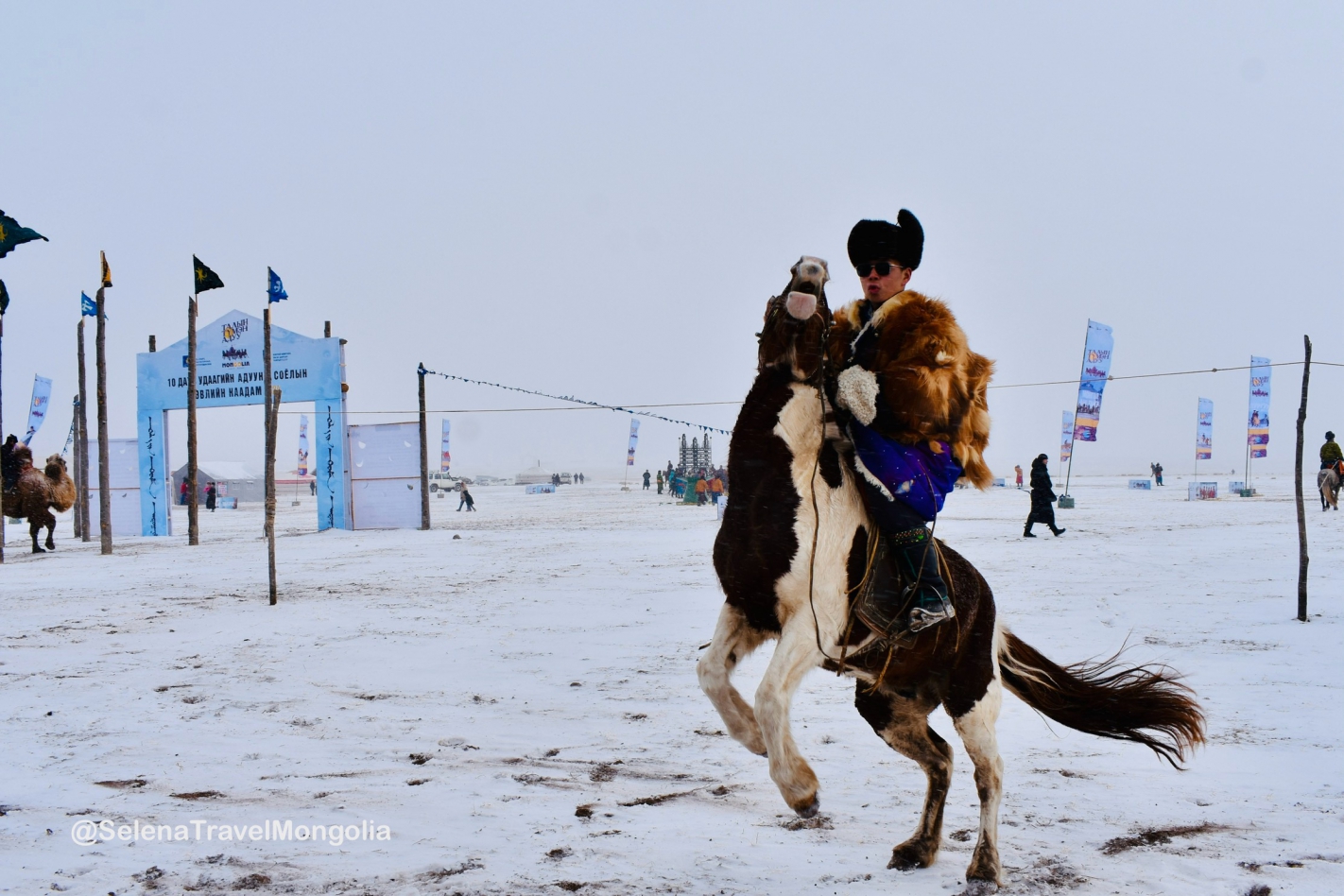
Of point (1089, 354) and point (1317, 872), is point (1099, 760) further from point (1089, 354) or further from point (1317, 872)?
point (1089, 354)

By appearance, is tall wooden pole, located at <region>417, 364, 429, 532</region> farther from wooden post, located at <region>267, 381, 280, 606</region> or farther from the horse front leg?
the horse front leg

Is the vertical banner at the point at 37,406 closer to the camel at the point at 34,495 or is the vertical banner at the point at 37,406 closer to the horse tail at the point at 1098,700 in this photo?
the camel at the point at 34,495

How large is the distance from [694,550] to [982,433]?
13.0 meters

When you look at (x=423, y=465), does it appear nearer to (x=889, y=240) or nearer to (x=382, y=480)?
(x=382, y=480)

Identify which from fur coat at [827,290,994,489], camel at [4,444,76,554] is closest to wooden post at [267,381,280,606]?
fur coat at [827,290,994,489]

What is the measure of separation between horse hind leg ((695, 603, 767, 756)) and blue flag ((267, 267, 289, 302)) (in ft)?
45.2

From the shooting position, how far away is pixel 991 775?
9.88 ft

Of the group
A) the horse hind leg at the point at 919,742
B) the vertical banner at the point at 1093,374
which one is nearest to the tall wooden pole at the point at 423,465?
the vertical banner at the point at 1093,374

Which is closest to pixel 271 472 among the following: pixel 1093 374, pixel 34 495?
pixel 34 495

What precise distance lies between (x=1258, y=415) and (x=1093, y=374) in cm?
1236

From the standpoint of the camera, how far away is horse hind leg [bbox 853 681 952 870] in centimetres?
313

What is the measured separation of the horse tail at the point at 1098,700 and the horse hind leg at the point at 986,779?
11.9 inches

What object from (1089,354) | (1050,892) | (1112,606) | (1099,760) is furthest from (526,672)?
(1089,354)

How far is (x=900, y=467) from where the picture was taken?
8.98 ft
